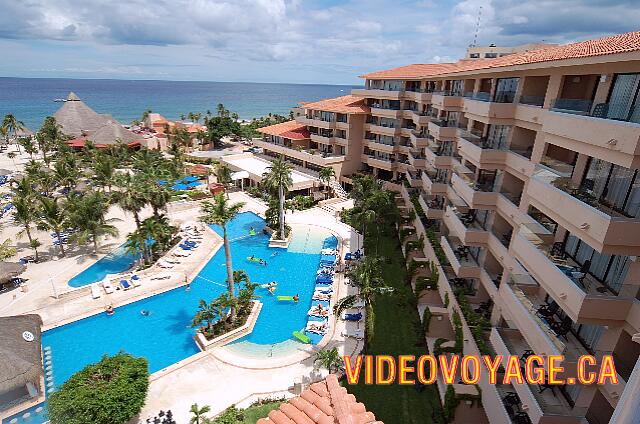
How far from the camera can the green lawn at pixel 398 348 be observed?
908 inches

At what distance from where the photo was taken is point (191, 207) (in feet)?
191

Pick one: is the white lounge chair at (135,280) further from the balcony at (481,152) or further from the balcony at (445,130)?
the balcony at (445,130)

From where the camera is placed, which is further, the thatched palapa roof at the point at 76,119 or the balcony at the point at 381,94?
the thatched palapa roof at the point at 76,119

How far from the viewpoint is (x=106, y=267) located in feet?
135

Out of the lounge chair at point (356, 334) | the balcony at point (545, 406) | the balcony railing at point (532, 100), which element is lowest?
the lounge chair at point (356, 334)

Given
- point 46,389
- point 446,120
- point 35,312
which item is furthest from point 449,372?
point 35,312

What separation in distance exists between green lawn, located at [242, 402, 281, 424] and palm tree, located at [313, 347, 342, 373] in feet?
13.4

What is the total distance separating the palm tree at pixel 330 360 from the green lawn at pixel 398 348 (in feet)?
5.04

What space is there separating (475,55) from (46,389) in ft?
327

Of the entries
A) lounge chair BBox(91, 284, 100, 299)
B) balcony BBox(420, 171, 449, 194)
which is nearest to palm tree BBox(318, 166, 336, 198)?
balcony BBox(420, 171, 449, 194)

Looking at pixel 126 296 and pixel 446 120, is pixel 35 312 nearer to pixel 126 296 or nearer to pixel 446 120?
pixel 126 296

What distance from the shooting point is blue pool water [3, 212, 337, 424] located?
29.2 metres

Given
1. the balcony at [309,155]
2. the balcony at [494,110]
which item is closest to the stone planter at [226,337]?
the balcony at [494,110]

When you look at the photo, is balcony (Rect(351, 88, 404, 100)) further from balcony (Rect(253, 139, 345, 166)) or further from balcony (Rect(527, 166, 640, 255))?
balcony (Rect(527, 166, 640, 255))
